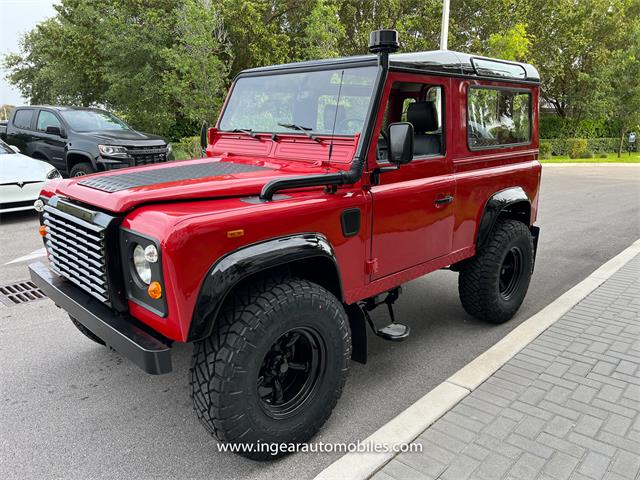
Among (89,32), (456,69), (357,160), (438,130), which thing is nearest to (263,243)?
(357,160)

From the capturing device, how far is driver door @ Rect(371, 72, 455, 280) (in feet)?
10.0

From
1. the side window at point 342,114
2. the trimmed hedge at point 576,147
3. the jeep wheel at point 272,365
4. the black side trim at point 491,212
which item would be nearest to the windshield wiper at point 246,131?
the side window at point 342,114

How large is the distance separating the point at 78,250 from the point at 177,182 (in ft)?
2.15

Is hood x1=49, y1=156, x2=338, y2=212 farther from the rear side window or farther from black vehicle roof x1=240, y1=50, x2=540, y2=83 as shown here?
the rear side window

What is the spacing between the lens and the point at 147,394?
321 centimetres

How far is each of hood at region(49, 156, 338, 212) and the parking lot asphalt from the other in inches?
53.3

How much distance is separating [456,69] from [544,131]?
2878 cm

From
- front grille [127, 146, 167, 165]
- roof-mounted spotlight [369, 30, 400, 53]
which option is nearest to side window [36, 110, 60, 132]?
front grille [127, 146, 167, 165]

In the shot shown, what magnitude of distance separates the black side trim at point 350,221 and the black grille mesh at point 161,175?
0.71 meters

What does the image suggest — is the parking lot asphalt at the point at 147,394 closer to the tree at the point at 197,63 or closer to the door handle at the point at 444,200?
the door handle at the point at 444,200

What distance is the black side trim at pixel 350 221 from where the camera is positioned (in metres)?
2.79

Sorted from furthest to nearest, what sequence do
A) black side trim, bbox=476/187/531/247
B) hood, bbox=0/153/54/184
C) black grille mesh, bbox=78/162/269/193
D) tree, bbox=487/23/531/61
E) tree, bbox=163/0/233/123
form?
tree, bbox=487/23/531/61
tree, bbox=163/0/233/123
hood, bbox=0/153/54/184
black side trim, bbox=476/187/531/247
black grille mesh, bbox=78/162/269/193

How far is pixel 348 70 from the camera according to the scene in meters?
3.14

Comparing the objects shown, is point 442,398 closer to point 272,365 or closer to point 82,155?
point 272,365
